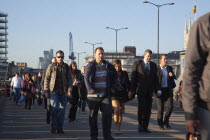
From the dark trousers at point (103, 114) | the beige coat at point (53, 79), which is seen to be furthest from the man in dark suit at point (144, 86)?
the dark trousers at point (103, 114)

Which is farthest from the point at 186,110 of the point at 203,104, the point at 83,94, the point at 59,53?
the point at 83,94

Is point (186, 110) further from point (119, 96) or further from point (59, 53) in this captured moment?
point (59, 53)

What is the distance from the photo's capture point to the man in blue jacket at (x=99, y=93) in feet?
29.8

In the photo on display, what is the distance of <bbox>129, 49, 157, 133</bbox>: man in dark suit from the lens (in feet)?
36.3

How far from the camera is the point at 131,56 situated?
187 metres

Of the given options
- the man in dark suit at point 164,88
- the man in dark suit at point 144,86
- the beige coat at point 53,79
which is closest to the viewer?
the beige coat at point 53,79

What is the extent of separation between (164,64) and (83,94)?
11.3ft

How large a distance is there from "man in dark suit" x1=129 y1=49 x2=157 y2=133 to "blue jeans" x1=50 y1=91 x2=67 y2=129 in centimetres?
162

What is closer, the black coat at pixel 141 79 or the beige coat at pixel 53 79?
the beige coat at pixel 53 79

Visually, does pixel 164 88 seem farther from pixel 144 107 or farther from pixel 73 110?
pixel 73 110

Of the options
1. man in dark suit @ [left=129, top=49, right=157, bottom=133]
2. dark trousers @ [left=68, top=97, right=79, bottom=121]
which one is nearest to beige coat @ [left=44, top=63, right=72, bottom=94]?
man in dark suit @ [left=129, top=49, right=157, bottom=133]

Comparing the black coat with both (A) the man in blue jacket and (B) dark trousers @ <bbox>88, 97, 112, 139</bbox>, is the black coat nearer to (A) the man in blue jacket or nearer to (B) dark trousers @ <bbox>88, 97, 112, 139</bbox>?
(A) the man in blue jacket

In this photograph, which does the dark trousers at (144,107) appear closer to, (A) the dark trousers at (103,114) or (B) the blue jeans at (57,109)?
(B) the blue jeans at (57,109)

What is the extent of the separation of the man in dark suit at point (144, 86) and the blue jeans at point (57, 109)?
162cm
